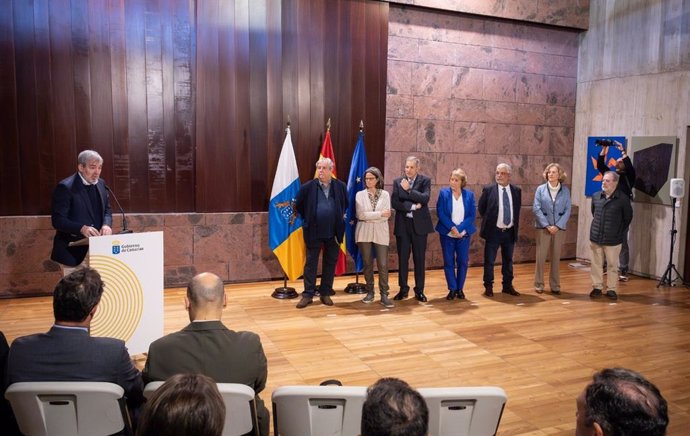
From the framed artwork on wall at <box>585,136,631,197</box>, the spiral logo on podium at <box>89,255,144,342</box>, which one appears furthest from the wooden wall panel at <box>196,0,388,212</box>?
the framed artwork on wall at <box>585,136,631,197</box>

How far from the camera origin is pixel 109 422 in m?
2.39

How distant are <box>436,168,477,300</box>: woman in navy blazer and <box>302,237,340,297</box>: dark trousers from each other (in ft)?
4.18

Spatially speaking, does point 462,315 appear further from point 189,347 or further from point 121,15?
point 121,15

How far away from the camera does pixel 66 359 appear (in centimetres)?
252

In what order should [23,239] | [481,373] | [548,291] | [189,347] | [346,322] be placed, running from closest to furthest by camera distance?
[189,347]
[481,373]
[346,322]
[23,239]
[548,291]

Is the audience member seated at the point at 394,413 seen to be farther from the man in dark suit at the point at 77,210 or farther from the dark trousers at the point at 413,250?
the dark trousers at the point at 413,250

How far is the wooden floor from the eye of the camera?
453 cm

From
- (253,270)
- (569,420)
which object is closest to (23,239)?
(253,270)

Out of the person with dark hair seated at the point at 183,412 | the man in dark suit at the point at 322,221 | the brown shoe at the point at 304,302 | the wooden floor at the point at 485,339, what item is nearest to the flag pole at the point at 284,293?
the wooden floor at the point at 485,339

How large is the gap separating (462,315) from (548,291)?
175 cm

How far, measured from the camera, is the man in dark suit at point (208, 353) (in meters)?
2.60

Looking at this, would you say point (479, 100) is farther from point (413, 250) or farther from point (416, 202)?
point (413, 250)

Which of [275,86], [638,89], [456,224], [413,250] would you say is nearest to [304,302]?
[413,250]

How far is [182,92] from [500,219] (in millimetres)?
4110
